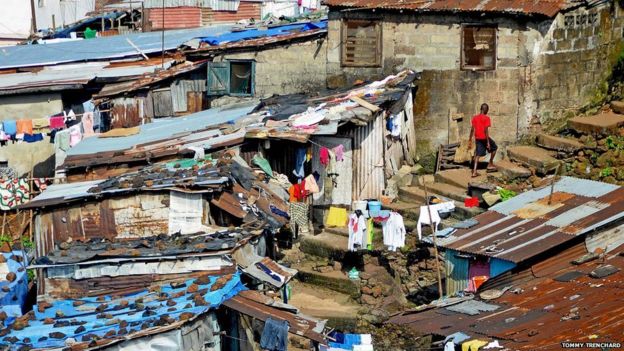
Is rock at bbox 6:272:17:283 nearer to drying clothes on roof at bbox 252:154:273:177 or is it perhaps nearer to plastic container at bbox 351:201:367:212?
drying clothes on roof at bbox 252:154:273:177

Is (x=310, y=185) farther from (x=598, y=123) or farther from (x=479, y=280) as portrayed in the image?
(x=598, y=123)

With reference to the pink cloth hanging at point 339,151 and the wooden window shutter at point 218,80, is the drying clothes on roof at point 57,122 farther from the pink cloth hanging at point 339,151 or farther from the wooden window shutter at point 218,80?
the pink cloth hanging at point 339,151

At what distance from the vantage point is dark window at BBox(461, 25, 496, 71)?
26.2 meters

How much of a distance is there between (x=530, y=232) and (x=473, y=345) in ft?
15.0

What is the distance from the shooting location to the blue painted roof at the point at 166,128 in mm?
25355

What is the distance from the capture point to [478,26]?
86.0 feet

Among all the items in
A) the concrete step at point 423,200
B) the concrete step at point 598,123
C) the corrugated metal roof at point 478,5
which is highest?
the corrugated metal roof at point 478,5

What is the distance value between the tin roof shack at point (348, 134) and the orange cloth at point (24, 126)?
519 cm

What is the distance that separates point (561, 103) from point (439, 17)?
309 cm

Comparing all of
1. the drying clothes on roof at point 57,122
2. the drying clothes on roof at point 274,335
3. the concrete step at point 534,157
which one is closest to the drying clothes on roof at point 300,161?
the concrete step at point 534,157

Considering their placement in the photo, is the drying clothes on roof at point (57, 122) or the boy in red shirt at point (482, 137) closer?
the boy in red shirt at point (482, 137)

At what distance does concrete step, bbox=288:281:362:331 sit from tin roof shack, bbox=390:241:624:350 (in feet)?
12.1

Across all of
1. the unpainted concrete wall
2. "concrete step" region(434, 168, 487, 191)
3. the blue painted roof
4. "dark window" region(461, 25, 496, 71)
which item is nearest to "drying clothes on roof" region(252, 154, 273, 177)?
the blue painted roof

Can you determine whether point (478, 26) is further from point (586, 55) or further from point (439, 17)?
point (586, 55)
